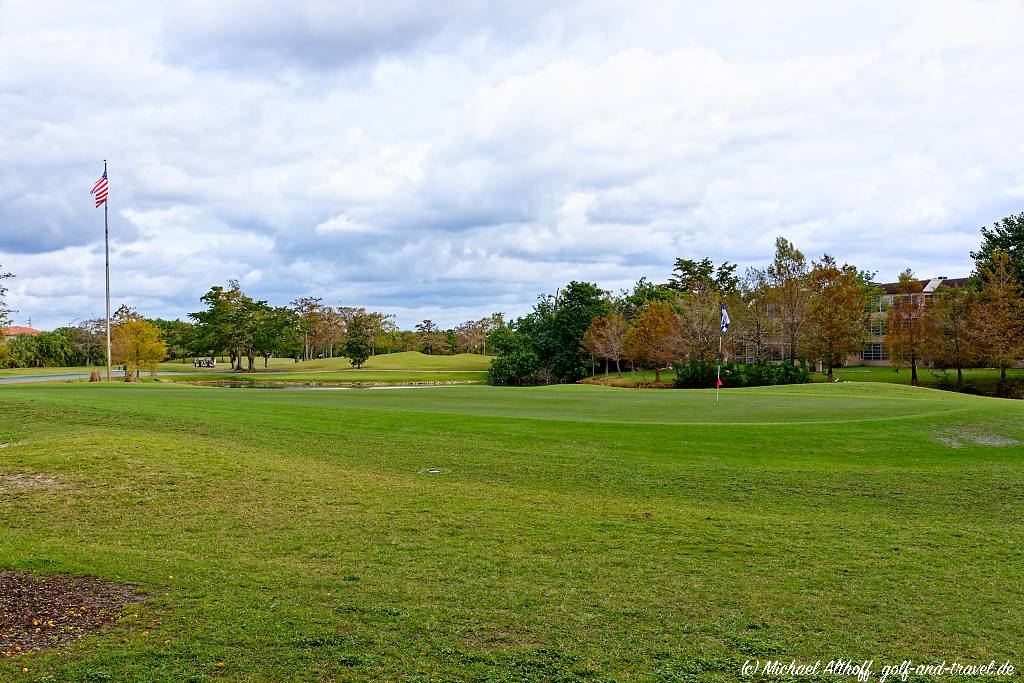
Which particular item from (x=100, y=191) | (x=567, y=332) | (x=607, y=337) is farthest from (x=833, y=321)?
(x=100, y=191)

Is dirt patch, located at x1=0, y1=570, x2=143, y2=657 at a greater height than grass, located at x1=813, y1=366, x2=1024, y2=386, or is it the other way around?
dirt patch, located at x1=0, y1=570, x2=143, y2=657

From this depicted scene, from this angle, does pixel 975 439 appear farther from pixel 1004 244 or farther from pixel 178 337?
pixel 178 337

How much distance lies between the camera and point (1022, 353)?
168 ft

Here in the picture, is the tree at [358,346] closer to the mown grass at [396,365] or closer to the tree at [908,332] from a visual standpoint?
the mown grass at [396,365]

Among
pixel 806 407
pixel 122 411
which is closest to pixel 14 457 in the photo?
pixel 122 411

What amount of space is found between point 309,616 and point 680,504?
21.7 feet

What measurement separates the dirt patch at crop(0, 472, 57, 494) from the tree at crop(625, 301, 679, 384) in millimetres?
51216

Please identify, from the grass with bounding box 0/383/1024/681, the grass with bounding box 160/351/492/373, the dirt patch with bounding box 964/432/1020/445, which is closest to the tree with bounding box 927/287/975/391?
the grass with bounding box 0/383/1024/681

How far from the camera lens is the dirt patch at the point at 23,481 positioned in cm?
1125

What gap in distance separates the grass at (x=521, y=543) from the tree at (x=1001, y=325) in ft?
129

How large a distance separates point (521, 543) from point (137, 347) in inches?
2586

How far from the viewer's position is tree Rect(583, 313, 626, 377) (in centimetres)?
6500

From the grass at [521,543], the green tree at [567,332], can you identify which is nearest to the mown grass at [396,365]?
the green tree at [567,332]

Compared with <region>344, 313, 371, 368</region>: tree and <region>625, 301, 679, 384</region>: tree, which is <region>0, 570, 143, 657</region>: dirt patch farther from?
<region>344, 313, 371, 368</region>: tree
